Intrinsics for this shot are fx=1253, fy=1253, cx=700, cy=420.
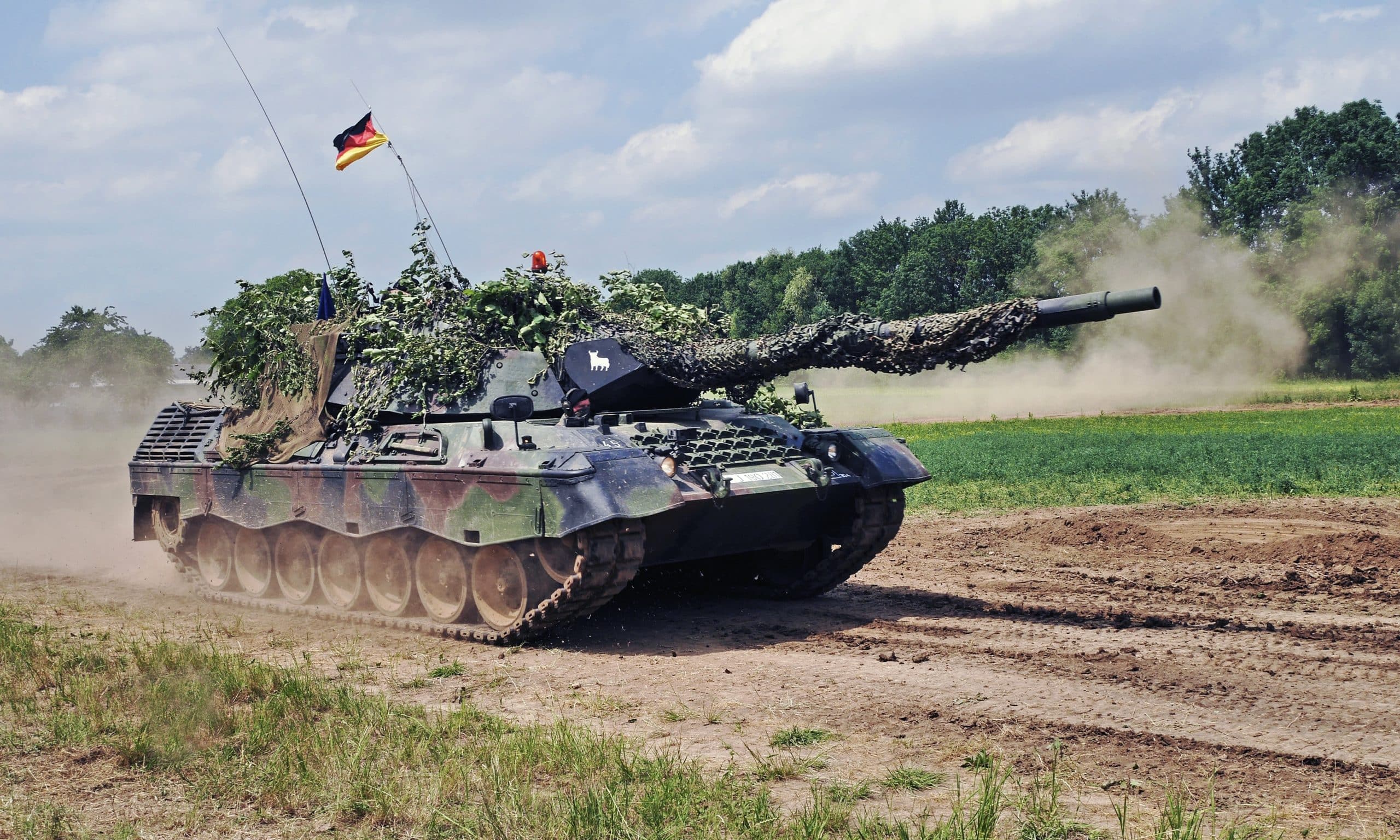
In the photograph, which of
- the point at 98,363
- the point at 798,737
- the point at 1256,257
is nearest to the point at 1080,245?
the point at 1256,257

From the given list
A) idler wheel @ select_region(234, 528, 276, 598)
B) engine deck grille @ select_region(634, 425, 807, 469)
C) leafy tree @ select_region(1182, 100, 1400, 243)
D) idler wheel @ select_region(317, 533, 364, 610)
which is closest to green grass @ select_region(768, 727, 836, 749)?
engine deck grille @ select_region(634, 425, 807, 469)

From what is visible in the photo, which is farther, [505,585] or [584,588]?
[505,585]

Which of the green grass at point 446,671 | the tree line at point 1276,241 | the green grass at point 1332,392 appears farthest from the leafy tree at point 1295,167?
the green grass at point 446,671

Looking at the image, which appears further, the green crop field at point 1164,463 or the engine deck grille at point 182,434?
the green crop field at point 1164,463

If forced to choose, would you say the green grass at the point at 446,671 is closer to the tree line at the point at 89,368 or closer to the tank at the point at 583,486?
the tank at the point at 583,486

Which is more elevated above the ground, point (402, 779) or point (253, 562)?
point (253, 562)

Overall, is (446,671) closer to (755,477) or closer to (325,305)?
(755,477)

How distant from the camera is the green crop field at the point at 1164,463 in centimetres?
2031

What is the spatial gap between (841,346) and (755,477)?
5.05 ft

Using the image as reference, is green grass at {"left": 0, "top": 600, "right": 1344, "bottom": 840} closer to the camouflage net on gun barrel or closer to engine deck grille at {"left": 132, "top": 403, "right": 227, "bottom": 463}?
the camouflage net on gun barrel

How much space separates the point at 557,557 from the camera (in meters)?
10.5

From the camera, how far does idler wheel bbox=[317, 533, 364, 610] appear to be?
1246cm

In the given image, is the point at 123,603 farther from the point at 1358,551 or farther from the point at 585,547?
the point at 1358,551

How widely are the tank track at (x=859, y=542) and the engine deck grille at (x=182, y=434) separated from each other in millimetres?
7120
